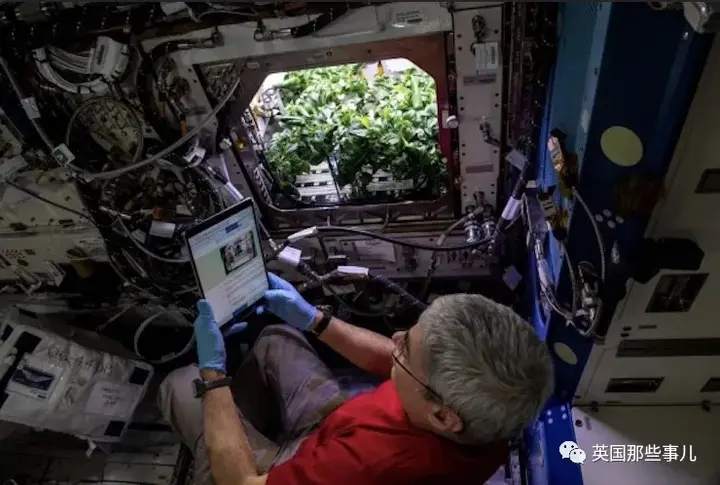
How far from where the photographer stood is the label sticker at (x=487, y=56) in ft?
7.48

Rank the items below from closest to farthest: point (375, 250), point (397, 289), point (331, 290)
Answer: point (397, 289) < point (375, 250) < point (331, 290)

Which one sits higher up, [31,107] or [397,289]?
[31,107]

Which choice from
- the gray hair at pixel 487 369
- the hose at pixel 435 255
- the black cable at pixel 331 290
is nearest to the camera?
the gray hair at pixel 487 369

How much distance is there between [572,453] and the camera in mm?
2707

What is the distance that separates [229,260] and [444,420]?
1.22 meters

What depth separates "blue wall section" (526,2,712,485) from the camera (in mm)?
1528

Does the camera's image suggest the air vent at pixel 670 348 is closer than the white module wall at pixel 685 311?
No

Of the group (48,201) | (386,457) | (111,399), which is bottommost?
(111,399)

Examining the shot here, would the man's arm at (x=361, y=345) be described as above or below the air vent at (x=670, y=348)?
below

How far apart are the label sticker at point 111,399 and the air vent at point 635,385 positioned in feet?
7.95

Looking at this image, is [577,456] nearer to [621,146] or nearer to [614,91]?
[621,146]

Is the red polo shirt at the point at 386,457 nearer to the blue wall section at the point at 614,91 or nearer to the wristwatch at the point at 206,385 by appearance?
the wristwatch at the point at 206,385

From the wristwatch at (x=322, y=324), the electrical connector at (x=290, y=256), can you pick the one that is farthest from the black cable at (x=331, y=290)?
the wristwatch at (x=322, y=324)

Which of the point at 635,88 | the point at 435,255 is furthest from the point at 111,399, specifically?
the point at 635,88
